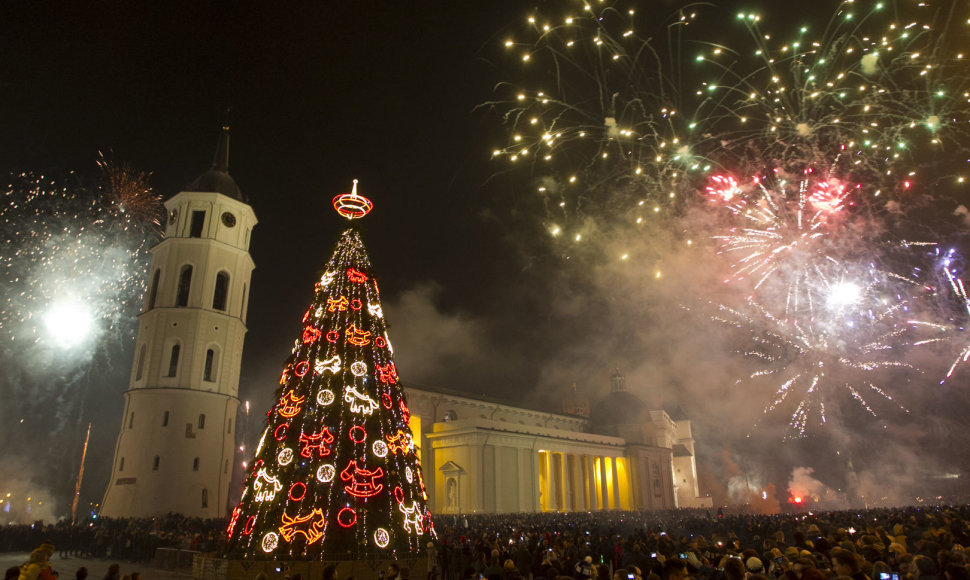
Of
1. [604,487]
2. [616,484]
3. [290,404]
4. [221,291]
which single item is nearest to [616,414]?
[616,484]

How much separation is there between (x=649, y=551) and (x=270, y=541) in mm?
9064

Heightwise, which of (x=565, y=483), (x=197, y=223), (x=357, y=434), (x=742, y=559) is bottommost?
(x=742, y=559)

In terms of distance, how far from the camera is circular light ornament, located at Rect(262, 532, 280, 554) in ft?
44.0

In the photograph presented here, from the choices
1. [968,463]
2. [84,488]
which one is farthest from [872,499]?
[84,488]

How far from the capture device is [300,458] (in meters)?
14.4

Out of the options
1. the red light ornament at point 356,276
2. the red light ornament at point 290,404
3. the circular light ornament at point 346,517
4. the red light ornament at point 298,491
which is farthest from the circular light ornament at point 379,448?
the red light ornament at point 356,276

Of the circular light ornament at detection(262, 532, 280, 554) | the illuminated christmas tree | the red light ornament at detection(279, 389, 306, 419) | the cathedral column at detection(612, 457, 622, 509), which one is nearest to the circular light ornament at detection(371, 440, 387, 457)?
the illuminated christmas tree

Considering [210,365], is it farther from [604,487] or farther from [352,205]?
[604,487]

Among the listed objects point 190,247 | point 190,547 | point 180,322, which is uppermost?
point 190,247

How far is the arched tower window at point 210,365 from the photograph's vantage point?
3662cm

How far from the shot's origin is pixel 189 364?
35.5m

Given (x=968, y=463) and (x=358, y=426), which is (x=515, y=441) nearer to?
(x=358, y=426)

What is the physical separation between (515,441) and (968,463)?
68.9m

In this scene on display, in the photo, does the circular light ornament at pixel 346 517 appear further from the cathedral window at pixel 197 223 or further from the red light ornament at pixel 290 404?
the cathedral window at pixel 197 223
